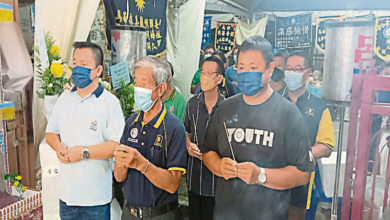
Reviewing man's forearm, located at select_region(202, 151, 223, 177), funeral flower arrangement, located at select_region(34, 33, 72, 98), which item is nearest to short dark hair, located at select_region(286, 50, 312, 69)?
man's forearm, located at select_region(202, 151, 223, 177)

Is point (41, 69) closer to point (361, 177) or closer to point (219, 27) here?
point (219, 27)

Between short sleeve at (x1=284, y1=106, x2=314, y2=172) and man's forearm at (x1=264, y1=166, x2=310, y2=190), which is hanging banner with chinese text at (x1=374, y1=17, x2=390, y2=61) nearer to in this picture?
short sleeve at (x1=284, y1=106, x2=314, y2=172)

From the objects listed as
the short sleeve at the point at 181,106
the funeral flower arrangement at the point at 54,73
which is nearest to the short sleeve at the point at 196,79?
the short sleeve at the point at 181,106

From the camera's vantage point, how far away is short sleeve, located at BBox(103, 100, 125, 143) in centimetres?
132

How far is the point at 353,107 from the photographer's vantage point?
812 millimetres

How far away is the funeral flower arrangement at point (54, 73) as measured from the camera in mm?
1404

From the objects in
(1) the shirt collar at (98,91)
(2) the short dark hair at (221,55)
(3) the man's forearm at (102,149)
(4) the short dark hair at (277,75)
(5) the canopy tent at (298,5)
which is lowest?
(3) the man's forearm at (102,149)

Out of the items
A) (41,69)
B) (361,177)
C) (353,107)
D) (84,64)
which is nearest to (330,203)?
(361,177)

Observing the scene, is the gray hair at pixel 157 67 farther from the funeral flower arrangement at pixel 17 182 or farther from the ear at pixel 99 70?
the funeral flower arrangement at pixel 17 182

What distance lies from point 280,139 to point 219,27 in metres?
0.34

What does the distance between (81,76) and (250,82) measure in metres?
0.66

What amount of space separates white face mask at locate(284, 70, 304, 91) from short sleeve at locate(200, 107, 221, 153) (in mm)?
236

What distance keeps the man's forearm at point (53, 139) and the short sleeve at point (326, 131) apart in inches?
37.8

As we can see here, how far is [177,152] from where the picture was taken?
3.82ft
